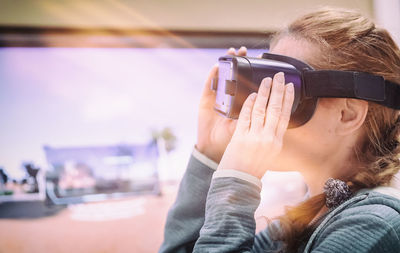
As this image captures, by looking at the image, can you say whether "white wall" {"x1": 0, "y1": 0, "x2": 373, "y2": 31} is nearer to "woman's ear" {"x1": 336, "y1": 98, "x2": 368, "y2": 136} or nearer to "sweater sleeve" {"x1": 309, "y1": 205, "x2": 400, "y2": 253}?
"woman's ear" {"x1": 336, "y1": 98, "x2": 368, "y2": 136}

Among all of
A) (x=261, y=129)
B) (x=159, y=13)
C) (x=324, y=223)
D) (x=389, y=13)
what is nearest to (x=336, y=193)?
(x=324, y=223)

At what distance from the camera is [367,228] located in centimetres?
45

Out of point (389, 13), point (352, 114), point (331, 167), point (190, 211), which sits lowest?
point (190, 211)

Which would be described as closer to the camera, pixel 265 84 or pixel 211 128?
pixel 265 84

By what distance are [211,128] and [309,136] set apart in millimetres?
250

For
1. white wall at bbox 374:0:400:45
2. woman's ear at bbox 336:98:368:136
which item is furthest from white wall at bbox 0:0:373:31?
woman's ear at bbox 336:98:368:136

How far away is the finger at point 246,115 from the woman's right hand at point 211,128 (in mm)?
187

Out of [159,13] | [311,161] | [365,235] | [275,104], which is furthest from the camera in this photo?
[159,13]

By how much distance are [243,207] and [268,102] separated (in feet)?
0.62

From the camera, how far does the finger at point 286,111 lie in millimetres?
555

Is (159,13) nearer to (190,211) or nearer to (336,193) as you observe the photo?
(190,211)

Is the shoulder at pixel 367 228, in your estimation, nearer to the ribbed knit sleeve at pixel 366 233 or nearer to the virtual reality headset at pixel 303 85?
the ribbed knit sleeve at pixel 366 233

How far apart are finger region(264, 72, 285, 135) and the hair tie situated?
0.16m

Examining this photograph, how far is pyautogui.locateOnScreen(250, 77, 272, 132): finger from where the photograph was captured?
0.55m
